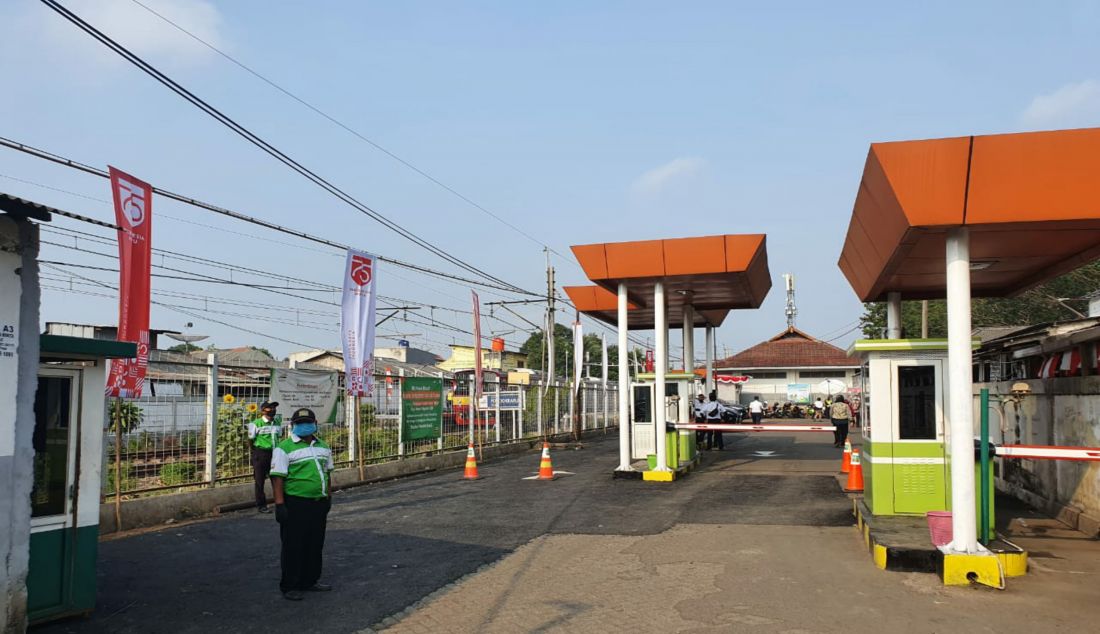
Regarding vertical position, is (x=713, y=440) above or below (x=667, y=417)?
below

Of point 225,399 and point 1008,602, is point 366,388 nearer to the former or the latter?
point 225,399

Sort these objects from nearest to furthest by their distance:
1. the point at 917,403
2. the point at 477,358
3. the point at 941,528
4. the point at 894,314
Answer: the point at 941,528, the point at 917,403, the point at 894,314, the point at 477,358

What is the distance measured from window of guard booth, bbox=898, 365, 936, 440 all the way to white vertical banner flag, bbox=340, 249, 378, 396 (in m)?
9.41

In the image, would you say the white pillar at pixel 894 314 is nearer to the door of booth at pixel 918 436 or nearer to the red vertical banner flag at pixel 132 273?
the door of booth at pixel 918 436

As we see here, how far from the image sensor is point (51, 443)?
6.46 meters

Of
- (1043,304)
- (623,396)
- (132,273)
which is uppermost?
(1043,304)

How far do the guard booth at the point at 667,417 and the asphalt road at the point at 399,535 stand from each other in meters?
0.71

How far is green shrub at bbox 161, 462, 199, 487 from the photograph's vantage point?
38.2 feet

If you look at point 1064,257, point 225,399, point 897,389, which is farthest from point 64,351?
point 1064,257

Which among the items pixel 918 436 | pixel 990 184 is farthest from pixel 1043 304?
pixel 990 184

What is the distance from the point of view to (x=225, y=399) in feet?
42.1

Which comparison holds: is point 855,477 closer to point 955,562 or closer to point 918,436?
point 918,436

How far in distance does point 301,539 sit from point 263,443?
5372 millimetres

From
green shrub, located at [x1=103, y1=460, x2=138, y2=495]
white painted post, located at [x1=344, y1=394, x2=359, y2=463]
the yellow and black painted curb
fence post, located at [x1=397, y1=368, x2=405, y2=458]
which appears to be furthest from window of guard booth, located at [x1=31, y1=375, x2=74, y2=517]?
fence post, located at [x1=397, y1=368, x2=405, y2=458]
